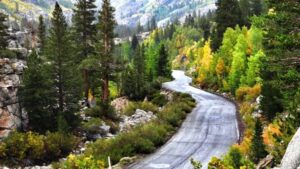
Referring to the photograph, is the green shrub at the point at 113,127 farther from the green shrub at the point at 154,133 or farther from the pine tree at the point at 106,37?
the green shrub at the point at 154,133

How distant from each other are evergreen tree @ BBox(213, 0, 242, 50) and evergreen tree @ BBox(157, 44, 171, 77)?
40.5ft

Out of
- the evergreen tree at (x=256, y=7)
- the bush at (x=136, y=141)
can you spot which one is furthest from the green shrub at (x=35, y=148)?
the evergreen tree at (x=256, y=7)

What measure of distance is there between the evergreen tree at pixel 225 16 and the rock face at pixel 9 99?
45.9m

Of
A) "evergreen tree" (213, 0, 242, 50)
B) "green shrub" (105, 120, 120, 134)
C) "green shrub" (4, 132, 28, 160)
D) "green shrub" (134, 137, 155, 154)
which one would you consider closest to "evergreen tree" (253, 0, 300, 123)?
"green shrub" (134, 137, 155, 154)

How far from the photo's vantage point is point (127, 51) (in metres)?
182

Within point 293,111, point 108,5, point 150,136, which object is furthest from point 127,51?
point 293,111

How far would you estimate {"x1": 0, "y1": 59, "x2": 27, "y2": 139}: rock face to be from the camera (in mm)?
32344

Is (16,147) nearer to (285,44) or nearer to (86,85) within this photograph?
(285,44)

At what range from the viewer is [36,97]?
112 ft

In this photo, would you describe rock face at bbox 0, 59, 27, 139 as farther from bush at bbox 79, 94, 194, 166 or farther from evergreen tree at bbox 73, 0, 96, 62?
evergreen tree at bbox 73, 0, 96, 62

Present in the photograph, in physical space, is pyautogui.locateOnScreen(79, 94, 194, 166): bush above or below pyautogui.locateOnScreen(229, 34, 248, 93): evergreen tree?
below

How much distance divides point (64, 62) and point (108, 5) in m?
7.45

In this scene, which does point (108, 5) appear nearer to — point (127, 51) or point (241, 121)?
point (241, 121)

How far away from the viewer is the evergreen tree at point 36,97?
34.3m
